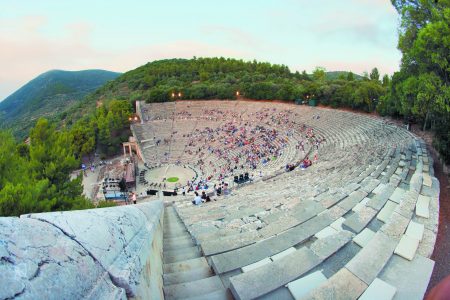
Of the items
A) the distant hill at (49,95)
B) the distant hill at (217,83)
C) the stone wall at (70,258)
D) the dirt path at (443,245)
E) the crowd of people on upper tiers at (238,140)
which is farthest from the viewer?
the distant hill at (49,95)

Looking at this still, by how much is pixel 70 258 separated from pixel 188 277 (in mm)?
1962

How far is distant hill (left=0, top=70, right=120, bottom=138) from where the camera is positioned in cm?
8438

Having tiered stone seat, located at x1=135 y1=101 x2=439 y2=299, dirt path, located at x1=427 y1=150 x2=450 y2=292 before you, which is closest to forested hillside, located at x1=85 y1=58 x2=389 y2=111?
dirt path, located at x1=427 y1=150 x2=450 y2=292

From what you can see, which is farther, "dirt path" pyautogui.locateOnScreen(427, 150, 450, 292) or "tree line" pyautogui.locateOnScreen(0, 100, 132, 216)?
"tree line" pyautogui.locateOnScreen(0, 100, 132, 216)

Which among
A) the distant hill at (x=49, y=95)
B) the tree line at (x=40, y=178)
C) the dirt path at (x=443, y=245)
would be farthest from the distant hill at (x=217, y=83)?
the tree line at (x=40, y=178)

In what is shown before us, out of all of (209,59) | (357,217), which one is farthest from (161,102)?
(357,217)

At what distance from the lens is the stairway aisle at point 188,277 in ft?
8.17

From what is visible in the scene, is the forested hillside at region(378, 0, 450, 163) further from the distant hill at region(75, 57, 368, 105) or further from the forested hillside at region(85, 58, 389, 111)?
the distant hill at region(75, 57, 368, 105)

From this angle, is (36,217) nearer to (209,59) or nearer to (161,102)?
(161,102)

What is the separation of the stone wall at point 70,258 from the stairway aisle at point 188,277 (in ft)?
2.62

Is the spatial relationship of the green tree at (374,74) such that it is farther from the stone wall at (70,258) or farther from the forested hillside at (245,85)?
the stone wall at (70,258)

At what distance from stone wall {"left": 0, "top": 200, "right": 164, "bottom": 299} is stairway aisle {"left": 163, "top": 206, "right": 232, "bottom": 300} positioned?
799mm

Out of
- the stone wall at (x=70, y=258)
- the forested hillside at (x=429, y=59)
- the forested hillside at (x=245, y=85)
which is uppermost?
the forested hillside at (x=245, y=85)

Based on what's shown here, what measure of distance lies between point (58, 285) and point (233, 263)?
2.23 m
